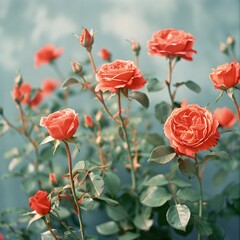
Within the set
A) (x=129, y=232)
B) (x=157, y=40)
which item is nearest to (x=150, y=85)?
(x=157, y=40)

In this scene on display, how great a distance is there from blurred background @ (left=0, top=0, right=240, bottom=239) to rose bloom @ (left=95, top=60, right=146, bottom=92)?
0.68 m

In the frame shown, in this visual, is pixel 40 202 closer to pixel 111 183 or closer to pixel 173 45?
pixel 111 183

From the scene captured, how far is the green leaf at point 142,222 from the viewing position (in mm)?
965

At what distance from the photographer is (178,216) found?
2.60ft

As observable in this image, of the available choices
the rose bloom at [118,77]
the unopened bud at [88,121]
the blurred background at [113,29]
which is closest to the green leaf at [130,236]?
the unopened bud at [88,121]

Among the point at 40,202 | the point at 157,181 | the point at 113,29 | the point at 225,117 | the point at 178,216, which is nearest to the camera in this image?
the point at 40,202

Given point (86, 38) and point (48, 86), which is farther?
point (48, 86)

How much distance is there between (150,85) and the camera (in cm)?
93

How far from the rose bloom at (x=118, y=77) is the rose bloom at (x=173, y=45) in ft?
0.30

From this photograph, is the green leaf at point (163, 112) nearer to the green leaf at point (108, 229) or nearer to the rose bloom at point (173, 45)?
the rose bloom at point (173, 45)

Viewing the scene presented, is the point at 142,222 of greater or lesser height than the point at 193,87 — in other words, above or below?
below

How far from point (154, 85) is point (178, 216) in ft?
0.88

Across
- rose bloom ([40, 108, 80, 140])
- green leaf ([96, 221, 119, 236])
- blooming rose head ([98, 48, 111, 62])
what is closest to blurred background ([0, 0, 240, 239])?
blooming rose head ([98, 48, 111, 62])

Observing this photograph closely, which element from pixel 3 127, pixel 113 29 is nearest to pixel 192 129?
pixel 3 127
